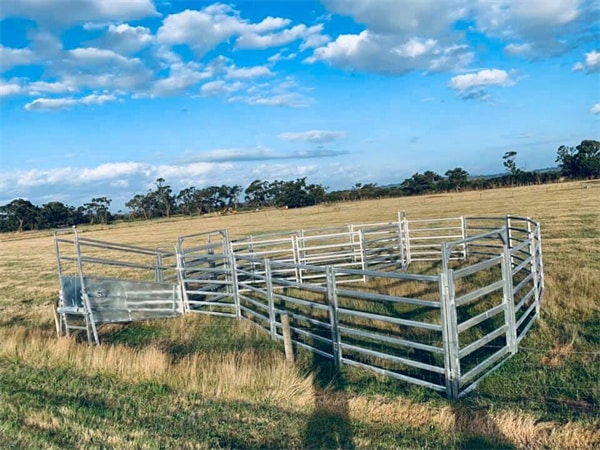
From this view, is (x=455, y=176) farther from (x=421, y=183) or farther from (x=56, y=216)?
(x=56, y=216)

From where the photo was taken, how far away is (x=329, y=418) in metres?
5.09

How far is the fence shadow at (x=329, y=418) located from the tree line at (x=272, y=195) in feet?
267

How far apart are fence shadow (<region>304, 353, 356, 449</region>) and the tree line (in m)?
81.5

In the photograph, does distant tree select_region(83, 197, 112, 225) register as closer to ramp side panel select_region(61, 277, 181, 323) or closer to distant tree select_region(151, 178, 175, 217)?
distant tree select_region(151, 178, 175, 217)

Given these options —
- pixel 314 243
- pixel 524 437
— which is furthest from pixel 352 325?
pixel 314 243

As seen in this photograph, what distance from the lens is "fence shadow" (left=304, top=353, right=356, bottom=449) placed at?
15.1 feet

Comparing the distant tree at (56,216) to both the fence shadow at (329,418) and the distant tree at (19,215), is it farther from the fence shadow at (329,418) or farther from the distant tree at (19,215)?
the fence shadow at (329,418)

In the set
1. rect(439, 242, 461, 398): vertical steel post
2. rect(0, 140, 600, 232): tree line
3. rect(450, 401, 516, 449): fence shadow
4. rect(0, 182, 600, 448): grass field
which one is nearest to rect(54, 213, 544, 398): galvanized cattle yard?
rect(439, 242, 461, 398): vertical steel post

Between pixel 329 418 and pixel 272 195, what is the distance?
372 ft

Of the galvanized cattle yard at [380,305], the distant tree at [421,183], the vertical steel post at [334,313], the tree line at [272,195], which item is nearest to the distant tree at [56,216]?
the tree line at [272,195]

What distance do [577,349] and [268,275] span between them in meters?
4.75

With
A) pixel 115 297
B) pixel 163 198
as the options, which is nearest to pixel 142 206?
pixel 163 198

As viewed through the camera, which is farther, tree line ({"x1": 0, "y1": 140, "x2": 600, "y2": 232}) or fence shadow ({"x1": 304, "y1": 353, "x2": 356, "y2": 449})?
tree line ({"x1": 0, "y1": 140, "x2": 600, "y2": 232})

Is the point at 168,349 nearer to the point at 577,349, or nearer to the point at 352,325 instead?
the point at 352,325
